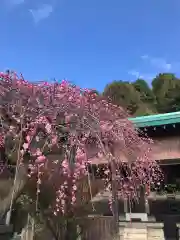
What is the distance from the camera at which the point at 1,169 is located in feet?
10.6

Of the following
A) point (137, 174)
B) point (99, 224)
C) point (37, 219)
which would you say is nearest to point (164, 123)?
A: point (137, 174)

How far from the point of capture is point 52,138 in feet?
10.6

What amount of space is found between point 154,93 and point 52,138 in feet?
84.3

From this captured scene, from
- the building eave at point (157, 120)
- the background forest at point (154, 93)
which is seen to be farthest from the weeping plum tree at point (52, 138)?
the background forest at point (154, 93)

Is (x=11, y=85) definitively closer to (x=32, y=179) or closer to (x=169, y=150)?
(x=32, y=179)

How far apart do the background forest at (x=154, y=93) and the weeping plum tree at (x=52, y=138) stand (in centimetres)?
1787

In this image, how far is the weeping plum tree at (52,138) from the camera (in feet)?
10.5

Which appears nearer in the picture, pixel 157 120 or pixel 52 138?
pixel 52 138

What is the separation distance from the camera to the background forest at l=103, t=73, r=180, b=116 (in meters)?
23.5

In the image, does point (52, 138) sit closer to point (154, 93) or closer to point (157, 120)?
point (157, 120)

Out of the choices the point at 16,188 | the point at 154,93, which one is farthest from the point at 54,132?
the point at 154,93

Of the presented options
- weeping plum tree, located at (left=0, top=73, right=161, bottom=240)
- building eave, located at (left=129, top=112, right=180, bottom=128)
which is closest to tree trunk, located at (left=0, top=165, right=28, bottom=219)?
weeping plum tree, located at (left=0, top=73, right=161, bottom=240)

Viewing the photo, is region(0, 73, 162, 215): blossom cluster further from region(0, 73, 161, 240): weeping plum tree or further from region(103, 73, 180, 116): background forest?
region(103, 73, 180, 116): background forest

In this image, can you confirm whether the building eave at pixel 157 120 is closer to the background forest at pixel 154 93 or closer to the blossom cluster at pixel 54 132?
the blossom cluster at pixel 54 132
